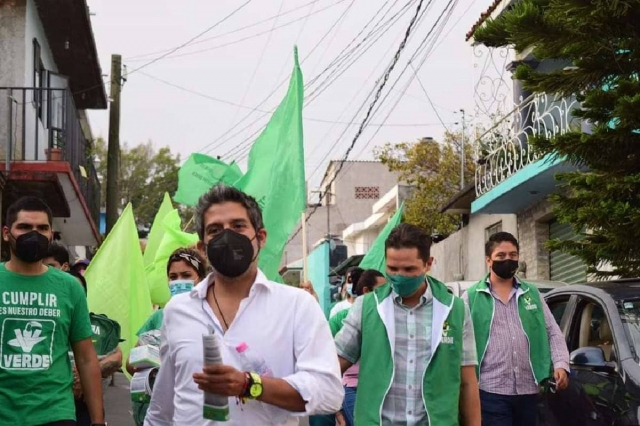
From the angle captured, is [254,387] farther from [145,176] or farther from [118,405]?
[145,176]

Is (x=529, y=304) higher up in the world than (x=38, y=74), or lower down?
lower down

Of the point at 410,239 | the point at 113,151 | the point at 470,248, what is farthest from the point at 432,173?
the point at 410,239

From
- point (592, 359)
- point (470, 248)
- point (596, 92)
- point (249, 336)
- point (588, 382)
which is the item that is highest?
point (596, 92)

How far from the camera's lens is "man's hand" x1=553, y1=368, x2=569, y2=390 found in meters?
7.46

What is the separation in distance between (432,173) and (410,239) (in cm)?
2735

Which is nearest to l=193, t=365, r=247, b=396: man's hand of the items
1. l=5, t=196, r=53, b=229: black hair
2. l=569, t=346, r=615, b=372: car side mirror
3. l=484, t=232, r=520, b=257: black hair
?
l=5, t=196, r=53, b=229: black hair

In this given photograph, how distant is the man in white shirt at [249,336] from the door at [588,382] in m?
Answer: 3.48

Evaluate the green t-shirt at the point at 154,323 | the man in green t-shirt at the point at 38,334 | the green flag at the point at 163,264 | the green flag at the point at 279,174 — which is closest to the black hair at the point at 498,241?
the green t-shirt at the point at 154,323

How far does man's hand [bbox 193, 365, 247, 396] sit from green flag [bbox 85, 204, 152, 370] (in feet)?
19.5

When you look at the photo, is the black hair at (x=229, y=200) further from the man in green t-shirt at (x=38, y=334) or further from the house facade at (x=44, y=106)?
the house facade at (x=44, y=106)

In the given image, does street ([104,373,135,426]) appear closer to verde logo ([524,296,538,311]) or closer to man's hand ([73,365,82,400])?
verde logo ([524,296,538,311])

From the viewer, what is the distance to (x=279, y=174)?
11.3 m

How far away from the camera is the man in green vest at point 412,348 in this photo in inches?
222

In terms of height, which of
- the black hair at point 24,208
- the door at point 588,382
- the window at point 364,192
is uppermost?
the window at point 364,192
